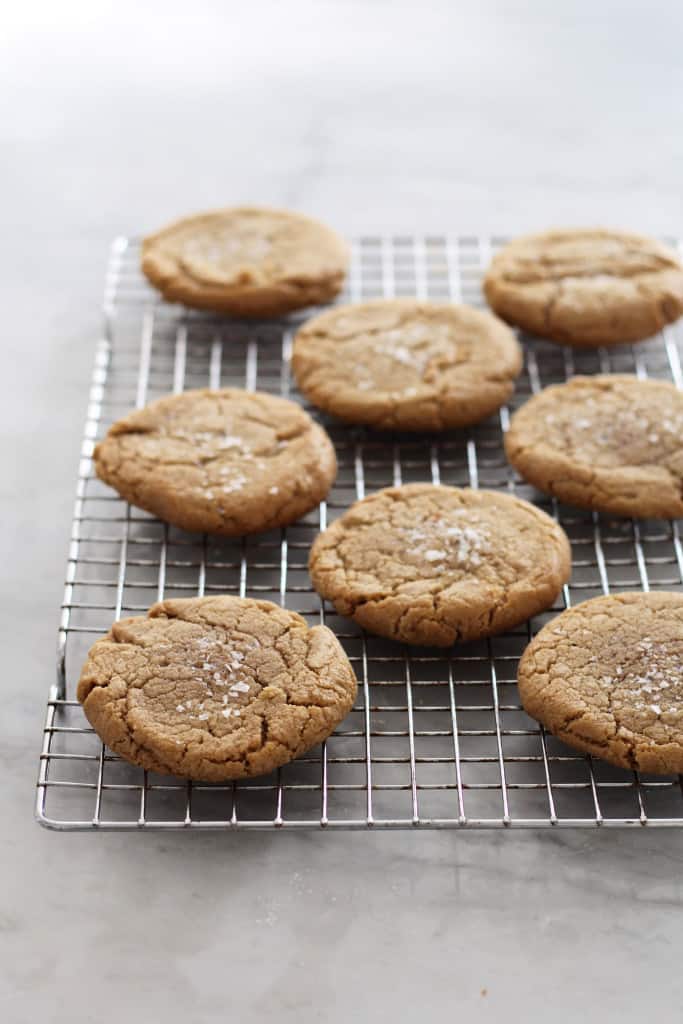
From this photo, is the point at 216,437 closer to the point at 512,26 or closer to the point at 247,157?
the point at 247,157

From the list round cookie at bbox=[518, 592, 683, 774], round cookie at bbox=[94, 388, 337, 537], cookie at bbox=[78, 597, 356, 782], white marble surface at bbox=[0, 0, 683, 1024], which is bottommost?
white marble surface at bbox=[0, 0, 683, 1024]

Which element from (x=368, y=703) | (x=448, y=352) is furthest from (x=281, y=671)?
(x=448, y=352)

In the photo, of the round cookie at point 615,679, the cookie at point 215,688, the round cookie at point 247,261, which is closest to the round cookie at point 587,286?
the round cookie at point 247,261

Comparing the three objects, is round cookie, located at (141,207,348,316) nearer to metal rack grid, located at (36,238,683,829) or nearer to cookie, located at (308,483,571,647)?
metal rack grid, located at (36,238,683,829)

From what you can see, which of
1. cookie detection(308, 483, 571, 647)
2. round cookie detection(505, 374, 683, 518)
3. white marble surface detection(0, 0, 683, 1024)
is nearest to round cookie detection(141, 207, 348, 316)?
white marble surface detection(0, 0, 683, 1024)

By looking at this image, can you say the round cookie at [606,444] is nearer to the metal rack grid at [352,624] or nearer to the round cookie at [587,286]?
the metal rack grid at [352,624]

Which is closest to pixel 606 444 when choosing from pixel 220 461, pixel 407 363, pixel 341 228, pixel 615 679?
pixel 407 363
